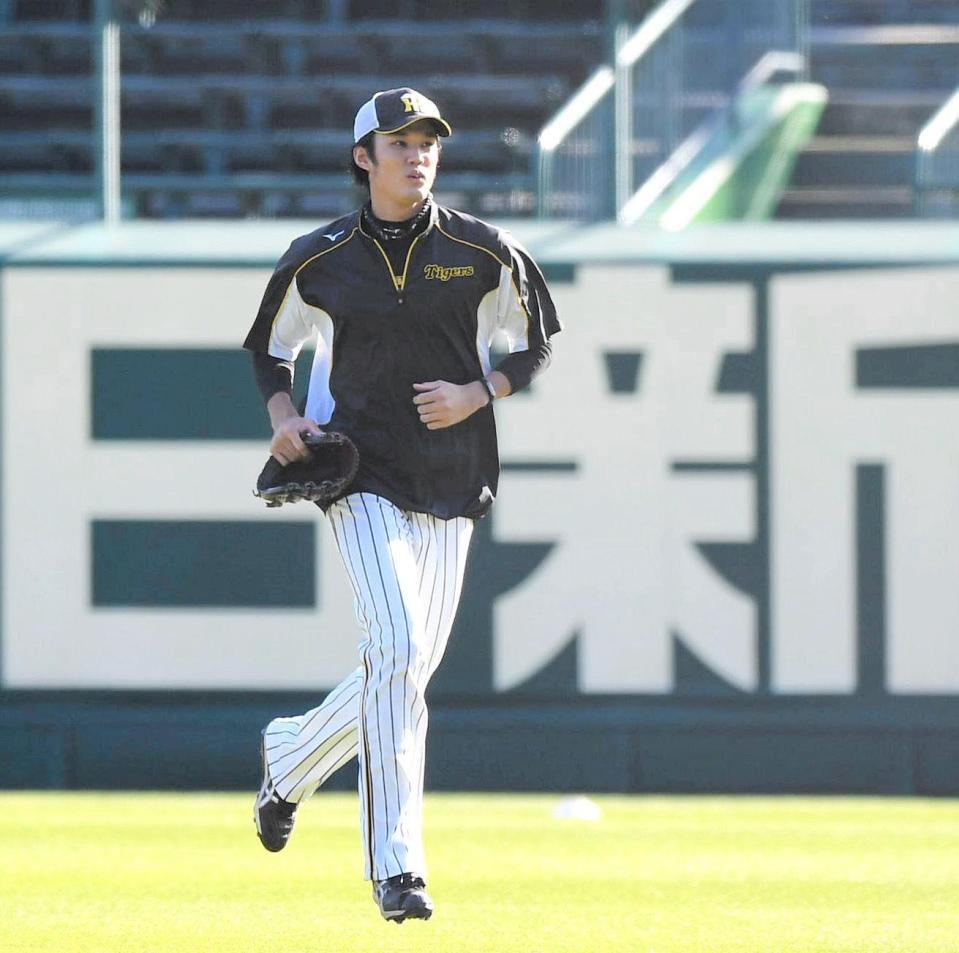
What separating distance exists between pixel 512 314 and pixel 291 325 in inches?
22.3

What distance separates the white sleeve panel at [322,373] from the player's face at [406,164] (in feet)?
1.17

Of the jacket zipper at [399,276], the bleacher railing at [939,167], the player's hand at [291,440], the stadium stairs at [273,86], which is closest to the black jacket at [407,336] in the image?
the jacket zipper at [399,276]

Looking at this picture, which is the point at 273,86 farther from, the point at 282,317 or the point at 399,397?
the point at 399,397

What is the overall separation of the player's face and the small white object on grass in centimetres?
392

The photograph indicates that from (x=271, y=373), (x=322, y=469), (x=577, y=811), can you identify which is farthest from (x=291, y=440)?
(x=577, y=811)

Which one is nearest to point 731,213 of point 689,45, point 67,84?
point 689,45

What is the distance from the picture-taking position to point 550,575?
9562 mm

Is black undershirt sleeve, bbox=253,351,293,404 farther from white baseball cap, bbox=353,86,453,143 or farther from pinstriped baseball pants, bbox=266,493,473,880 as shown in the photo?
white baseball cap, bbox=353,86,453,143

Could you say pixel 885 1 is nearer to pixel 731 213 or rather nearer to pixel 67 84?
pixel 731 213

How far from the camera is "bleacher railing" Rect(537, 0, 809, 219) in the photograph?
9.78 metres

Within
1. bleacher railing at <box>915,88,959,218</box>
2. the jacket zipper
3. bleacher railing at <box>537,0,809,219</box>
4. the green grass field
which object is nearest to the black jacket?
the jacket zipper

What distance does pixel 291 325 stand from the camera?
5.39m

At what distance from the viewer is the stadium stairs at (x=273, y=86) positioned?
14.4m

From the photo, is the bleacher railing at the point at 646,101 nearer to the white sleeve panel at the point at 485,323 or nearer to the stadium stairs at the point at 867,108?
the stadium stairs at the point at 867,108
